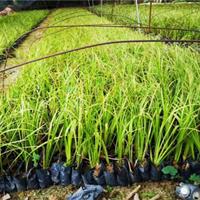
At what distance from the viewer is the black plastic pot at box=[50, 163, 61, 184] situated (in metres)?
2.00

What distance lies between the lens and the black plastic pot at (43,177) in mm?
1986

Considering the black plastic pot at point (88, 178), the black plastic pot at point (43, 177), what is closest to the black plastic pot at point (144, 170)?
the black plastic pot at point (88, 178)

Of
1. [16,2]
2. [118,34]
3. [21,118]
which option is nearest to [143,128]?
[21,118]

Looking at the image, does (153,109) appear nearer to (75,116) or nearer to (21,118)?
(75,116)

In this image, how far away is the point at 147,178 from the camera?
1971mm

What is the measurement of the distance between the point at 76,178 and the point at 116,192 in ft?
0.81

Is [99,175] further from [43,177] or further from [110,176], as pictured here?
[43,177]

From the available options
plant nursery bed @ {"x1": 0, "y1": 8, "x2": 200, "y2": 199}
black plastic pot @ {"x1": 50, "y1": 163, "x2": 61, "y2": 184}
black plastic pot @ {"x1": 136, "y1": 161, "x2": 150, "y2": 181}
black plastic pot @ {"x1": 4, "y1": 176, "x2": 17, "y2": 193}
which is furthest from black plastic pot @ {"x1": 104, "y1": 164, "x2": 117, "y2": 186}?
black plastic pot @ {"x1": 4, "y1": 176, "x2": 17, "y2": 193}

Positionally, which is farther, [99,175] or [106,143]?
[106,143]

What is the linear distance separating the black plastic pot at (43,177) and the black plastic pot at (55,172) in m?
0.02

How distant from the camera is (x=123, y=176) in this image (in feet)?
6.32

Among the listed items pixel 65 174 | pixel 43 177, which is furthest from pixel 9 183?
pixel 65 174

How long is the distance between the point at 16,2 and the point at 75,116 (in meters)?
21.3

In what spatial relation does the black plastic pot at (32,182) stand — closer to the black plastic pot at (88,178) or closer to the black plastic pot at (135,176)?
the black plastic pot at (88,178)
